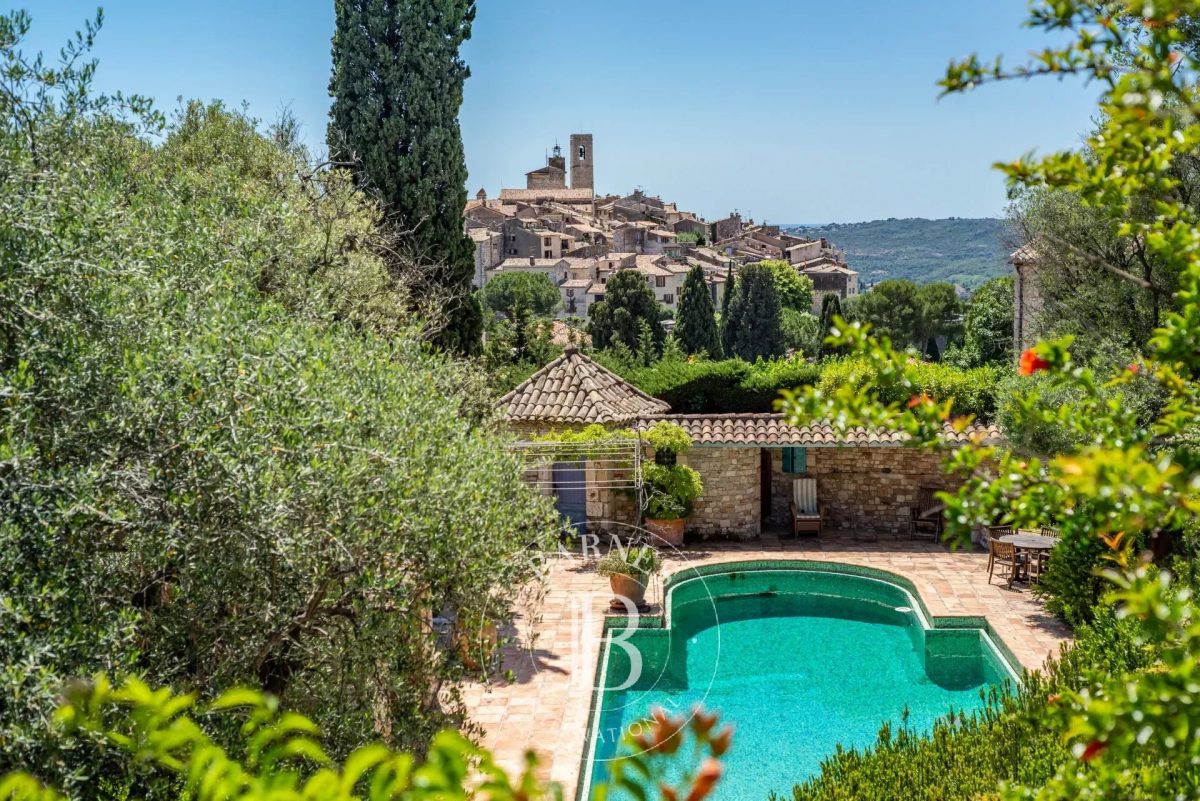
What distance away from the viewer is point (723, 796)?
29.5 feet

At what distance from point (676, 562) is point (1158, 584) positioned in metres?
14.4

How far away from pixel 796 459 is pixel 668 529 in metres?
3.33

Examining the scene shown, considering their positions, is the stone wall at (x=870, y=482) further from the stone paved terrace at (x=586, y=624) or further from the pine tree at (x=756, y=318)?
the pine tree at (x=756, y=318)

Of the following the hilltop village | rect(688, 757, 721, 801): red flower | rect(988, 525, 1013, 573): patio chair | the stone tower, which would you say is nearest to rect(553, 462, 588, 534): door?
rect(988, 525, 1013, 573): patio chair

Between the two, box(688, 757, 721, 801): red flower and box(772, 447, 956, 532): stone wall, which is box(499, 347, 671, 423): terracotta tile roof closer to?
box(772, 447, 956, 532): stone wall

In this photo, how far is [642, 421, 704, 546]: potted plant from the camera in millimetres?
17062

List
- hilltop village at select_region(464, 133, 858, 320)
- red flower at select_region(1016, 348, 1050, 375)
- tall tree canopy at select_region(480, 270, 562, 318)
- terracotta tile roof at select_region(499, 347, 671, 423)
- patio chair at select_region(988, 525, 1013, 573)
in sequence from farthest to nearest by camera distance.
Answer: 1. hilltop village at select_region(464, 133, 858, 320)
2. tall tree canopy at select_region(480, 270, 562, 318)
3. terracotta tile roof at select_region(499, 347, 671, 423)
4. patio chair at select_region(988, 525, 1013, 573)
5. red flower at select_region(1016, 348, 1050, 375)

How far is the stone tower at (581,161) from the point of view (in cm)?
14238

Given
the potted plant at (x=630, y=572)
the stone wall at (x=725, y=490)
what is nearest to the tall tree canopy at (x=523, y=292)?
the stone wall at (x=725, y=490)

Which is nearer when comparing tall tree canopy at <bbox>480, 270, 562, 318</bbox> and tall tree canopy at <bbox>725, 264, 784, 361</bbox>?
tall tree canopy at <bbox>725, 264, 784, 361</bbox>

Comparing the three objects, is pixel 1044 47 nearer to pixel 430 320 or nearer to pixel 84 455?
pixel 84 455

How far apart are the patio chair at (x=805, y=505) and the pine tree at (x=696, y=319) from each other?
98.0 feet

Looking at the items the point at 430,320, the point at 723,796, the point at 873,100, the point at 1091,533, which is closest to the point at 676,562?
the point at 430,320

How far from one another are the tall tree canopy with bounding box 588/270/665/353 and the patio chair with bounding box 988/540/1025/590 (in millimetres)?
30942
